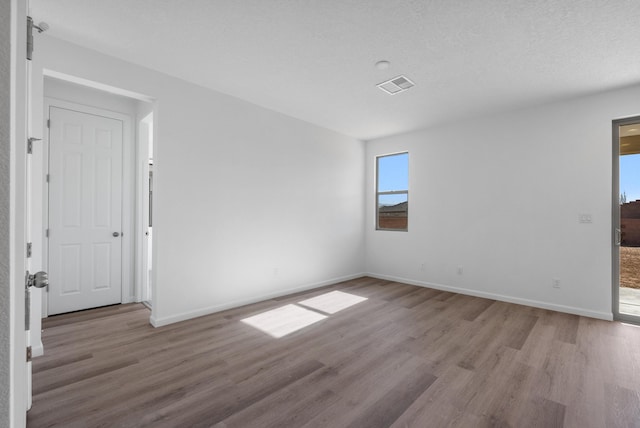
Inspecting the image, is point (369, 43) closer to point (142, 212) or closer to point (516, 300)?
point (142, 212)

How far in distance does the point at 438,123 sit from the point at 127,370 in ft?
16.2

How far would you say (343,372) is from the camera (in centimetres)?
228

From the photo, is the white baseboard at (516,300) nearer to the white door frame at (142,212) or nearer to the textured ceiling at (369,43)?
the textured ceiling at (369,43)

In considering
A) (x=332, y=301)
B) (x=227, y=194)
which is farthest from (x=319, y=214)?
(x=227, y=194)

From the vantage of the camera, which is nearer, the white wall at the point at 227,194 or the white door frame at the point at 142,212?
the white wall at the point at 227,194

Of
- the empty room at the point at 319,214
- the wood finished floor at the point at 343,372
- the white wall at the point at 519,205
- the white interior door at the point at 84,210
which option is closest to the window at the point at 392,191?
the empty room at the point at 319,214

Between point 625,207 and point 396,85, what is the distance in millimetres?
3050

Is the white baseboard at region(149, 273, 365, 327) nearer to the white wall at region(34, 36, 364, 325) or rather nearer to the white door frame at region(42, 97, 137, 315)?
the white wall at region(34, 36, 364, 325)

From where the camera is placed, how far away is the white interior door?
3.44 metres

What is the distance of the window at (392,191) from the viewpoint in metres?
5.37

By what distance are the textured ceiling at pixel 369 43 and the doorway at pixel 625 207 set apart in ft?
2.08

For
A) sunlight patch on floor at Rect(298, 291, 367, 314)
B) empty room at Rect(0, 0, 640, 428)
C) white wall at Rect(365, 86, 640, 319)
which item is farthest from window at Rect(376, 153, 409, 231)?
sunlight patch on floor at Rect(298, 291, 367, 314)

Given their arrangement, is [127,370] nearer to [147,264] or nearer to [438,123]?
[147,264]

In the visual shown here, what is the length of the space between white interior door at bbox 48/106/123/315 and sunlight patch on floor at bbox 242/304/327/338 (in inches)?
80.6
